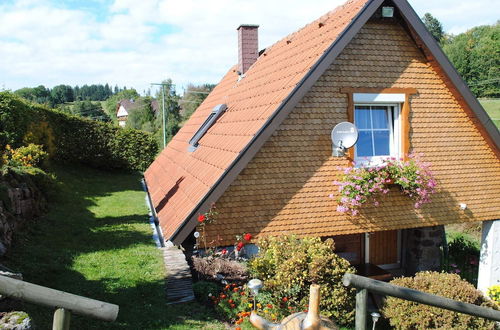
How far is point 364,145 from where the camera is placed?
8.98m

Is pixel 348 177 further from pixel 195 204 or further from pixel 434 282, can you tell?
pixel 195 204

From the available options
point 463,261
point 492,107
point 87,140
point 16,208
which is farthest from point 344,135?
point 492,107

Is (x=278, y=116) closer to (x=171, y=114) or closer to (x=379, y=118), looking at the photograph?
(x=379, y=118)

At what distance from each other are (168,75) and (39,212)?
135 feet

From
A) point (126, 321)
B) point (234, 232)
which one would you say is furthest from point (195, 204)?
point (126, 321)

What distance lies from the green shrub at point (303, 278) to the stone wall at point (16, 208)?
15.6ft

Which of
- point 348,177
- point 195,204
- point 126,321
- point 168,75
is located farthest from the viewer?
point 168,75

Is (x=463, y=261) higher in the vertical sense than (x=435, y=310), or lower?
lower

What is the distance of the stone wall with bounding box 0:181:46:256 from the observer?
8091 millimetres

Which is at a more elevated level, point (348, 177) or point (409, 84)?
point (409, 84)

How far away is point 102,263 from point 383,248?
782 cm

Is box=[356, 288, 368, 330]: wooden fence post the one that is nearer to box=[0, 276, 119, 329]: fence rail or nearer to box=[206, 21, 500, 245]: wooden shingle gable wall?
box=[0, 276, 119, 329]: fence rail

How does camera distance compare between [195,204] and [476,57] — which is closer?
[195,204]

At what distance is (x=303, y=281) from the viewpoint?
704 centimetres
